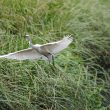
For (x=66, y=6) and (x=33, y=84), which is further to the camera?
(x=66, y=6)

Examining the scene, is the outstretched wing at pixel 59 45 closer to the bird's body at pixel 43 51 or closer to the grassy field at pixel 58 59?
the bird's body at pixel 43 51

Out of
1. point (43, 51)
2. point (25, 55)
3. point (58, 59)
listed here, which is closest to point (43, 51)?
point (43, 51)

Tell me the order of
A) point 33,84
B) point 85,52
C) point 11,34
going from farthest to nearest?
point 85,52
point 11,34
point 33,84

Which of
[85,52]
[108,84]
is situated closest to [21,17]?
[85,52]

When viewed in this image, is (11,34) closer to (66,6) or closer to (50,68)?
(50,68)

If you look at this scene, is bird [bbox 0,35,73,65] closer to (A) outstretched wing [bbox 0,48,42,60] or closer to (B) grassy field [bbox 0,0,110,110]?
(A) outstretched wing [bbox 0,48,42,60]

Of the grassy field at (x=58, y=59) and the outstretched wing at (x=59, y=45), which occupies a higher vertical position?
the outstretched wing at (x=59, y=45)

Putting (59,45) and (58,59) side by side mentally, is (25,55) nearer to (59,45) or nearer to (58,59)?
(59,45)

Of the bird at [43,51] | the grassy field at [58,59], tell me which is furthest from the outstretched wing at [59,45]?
the grassy field at [58,59]
